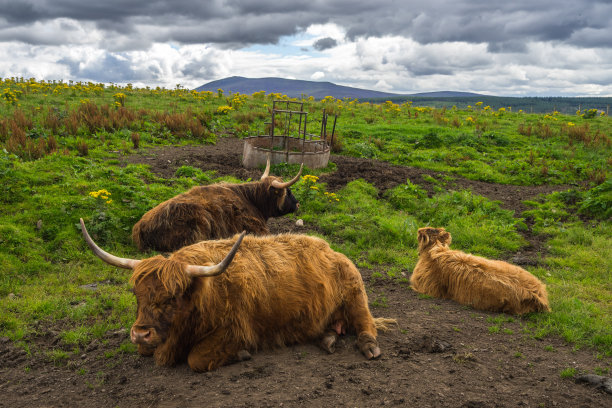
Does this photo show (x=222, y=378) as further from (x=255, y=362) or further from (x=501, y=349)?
(x=501, y=349)

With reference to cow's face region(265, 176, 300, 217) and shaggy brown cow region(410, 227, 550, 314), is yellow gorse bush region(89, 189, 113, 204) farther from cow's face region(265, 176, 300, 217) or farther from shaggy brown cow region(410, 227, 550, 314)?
shaggy brown cow region(410, 227, 550, 314)

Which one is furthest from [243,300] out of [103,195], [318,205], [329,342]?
[318,205]

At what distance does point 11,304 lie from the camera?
4852 millimetres

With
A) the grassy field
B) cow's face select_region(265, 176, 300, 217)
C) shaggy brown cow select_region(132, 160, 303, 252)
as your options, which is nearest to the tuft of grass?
the grassy field

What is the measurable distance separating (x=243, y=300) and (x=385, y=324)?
1.63m

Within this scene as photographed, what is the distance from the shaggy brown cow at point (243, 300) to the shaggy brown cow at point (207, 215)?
2.15m

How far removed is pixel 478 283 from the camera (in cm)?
520

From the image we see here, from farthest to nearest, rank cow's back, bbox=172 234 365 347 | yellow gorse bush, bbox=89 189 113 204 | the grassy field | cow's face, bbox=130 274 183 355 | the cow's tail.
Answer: yellow gorse bush, bbox=89 189 113 204 < the grassy field < the cow's tail < cow's back, bbox=172 234 365 347 < cow's face, bbox=130 274 183 355

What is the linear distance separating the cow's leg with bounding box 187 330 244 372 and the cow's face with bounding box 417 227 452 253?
332cm

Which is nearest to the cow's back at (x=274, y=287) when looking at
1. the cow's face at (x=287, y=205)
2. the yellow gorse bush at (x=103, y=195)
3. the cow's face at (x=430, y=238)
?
the cow's face at (x=430, y=238)

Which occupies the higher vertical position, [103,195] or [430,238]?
[103,195]

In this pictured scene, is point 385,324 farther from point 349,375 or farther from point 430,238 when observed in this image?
point 430,238

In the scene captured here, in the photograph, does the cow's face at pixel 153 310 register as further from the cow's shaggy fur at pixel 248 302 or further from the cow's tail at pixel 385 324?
the cow's tail at pixel 385 324

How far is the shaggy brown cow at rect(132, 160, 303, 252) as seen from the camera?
6.10m
